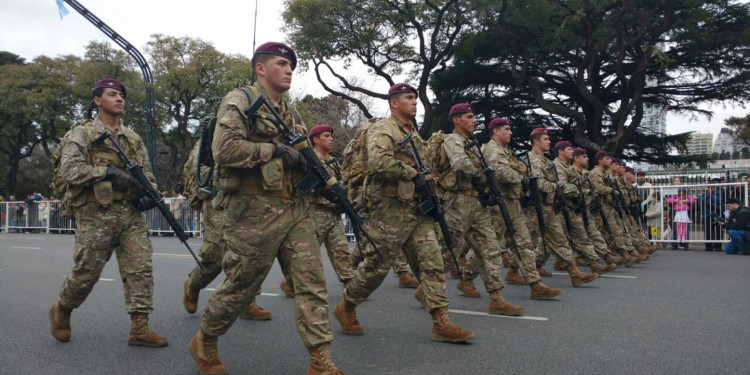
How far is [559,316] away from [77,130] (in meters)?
4.56

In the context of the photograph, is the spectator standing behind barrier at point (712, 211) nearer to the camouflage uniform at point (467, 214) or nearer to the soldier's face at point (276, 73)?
the camouflage uniform at point (467, 214)

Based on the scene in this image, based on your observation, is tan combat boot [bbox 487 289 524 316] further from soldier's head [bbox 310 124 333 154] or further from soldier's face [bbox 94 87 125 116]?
soldier's face [bbox 94 87 125 116]

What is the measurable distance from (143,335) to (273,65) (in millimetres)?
2370

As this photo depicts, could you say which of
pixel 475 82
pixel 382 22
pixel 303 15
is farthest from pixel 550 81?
pixel 303 15

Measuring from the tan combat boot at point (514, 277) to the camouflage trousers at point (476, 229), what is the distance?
7.44 ft

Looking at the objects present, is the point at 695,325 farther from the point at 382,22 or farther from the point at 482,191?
the point at 382,22

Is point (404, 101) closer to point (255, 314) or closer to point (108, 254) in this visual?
point (255, 314)

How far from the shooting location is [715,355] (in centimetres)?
416

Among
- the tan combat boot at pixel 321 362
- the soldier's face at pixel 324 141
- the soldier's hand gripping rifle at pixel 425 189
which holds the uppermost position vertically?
the soldier's face at pixel 324 141

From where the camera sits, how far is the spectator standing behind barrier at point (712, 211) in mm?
13680

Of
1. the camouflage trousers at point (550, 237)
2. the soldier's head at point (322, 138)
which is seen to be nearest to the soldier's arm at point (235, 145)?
the soldier's head at point (322, 138)

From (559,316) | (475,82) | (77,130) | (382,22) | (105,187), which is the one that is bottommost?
(559,316)

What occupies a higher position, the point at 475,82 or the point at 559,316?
the point at 475,82

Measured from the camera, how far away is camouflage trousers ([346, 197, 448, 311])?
456cm
